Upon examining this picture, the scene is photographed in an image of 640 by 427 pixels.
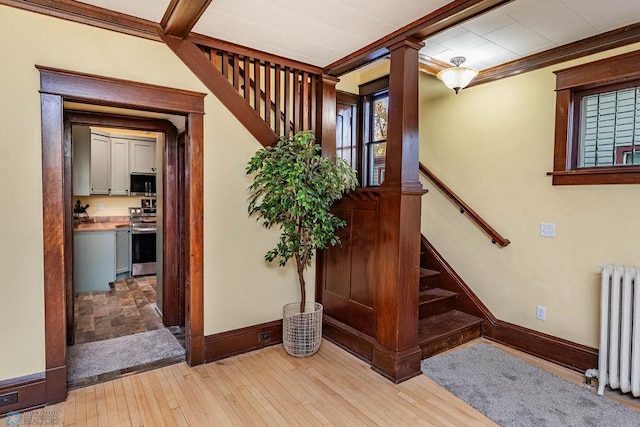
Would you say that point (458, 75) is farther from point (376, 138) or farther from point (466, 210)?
point (376, 138)

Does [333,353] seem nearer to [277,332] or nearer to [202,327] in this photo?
[277,332]

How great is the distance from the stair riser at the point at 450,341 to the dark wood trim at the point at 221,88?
227 cm

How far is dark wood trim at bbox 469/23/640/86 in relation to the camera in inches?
102

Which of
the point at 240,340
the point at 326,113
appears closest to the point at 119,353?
the point at 240,340

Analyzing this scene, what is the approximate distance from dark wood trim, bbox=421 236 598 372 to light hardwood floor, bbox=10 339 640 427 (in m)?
0.12

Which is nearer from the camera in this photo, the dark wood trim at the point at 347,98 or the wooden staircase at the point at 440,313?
the wooden staircase at the point at 440,313

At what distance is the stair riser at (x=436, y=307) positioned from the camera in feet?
11.4

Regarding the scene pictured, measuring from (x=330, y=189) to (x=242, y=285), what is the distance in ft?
3.76

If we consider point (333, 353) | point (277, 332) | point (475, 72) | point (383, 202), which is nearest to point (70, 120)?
point (277, 332)

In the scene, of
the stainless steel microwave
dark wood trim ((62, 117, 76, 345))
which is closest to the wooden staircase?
dark wood trim ((62, 117, 76, 345))

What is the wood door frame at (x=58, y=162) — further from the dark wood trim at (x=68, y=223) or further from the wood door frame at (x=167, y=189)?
the wood door frame at (x=167, y=189)

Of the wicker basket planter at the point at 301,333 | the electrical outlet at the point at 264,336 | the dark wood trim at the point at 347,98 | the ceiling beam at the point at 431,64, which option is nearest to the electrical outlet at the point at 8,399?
the electrical outlet at the point at 264,336

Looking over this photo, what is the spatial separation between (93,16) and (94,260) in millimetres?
3821

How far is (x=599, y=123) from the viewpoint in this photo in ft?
9.44
